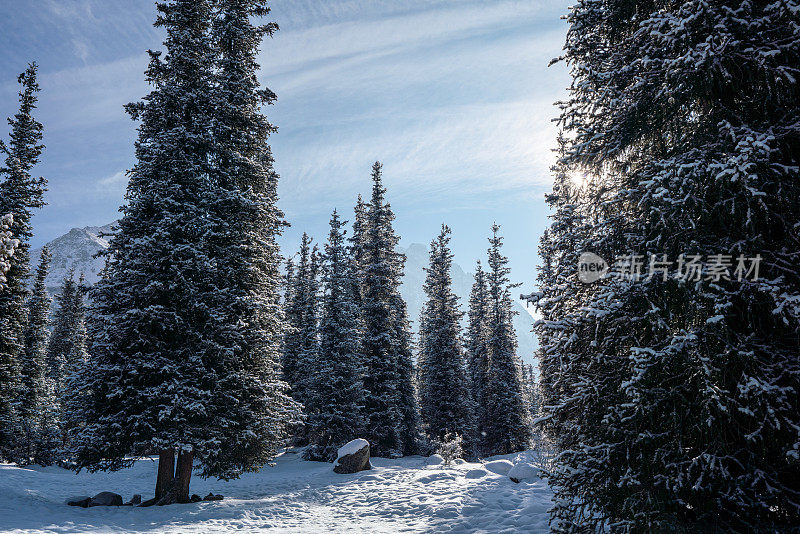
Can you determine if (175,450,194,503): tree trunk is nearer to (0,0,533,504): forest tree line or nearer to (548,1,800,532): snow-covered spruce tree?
(0,0,533,504): forest tree line

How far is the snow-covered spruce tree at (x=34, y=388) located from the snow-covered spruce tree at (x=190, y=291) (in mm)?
21741

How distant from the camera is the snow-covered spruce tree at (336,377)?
25.6 m

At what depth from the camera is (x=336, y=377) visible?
25.8 metres

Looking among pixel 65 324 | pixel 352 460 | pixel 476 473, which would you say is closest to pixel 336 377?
pixel 352 460

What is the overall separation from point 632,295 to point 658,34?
142 inches

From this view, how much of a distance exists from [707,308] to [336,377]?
22.7m

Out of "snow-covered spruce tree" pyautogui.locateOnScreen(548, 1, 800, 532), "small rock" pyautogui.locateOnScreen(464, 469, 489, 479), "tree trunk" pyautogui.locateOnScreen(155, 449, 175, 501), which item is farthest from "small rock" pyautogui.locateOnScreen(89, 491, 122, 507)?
"snow-covered spruce tree" pyautogui.locateOnScreen(548, 1, 800, 532)

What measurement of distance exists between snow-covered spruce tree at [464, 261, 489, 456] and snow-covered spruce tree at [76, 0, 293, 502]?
23.4 meters

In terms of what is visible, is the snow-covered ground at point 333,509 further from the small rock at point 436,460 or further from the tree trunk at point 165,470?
the small rock at point 436,460

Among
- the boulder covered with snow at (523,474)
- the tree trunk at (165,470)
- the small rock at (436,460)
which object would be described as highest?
the tree trunk at (165,470)

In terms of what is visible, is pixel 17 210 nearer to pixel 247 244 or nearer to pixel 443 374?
pixel 247 244

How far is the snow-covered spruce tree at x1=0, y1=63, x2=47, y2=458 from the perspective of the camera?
21.1 meters

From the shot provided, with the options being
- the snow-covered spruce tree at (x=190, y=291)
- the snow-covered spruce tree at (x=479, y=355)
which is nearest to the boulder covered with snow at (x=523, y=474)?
the snow-covered spruce tree at (x=190, y=291)

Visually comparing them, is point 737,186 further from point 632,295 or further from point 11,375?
point 11,375
